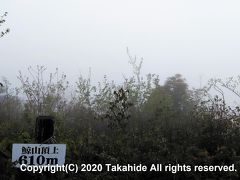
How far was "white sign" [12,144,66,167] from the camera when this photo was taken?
6207 mm

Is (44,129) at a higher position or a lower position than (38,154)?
Answer: higher

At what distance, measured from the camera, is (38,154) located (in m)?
6.22

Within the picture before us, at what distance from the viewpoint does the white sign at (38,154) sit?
20.4 ft

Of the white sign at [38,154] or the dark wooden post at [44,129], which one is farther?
the dark wooden post at [44,129]

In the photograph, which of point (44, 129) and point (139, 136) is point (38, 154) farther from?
point (139, 136)

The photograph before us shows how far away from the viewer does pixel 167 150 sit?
25.6 feet

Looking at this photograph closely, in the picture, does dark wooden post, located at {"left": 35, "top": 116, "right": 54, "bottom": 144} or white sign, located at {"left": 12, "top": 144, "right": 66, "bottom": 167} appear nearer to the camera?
white sign, located at {"left": 12, "top": 144, "right": 66, "bottom": 167}

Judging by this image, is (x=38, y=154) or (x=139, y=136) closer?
(x=38, y=154)

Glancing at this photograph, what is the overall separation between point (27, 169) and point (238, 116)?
16.6 feet

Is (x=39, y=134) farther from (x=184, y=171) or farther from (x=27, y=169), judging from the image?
(x=184, y=171)

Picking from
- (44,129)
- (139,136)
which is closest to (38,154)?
(44,129)

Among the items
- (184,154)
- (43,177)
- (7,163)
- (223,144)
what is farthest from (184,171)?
(7,163)

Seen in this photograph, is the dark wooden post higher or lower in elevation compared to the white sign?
higher

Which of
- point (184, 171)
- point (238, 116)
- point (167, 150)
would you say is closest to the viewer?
point (184, 171)
